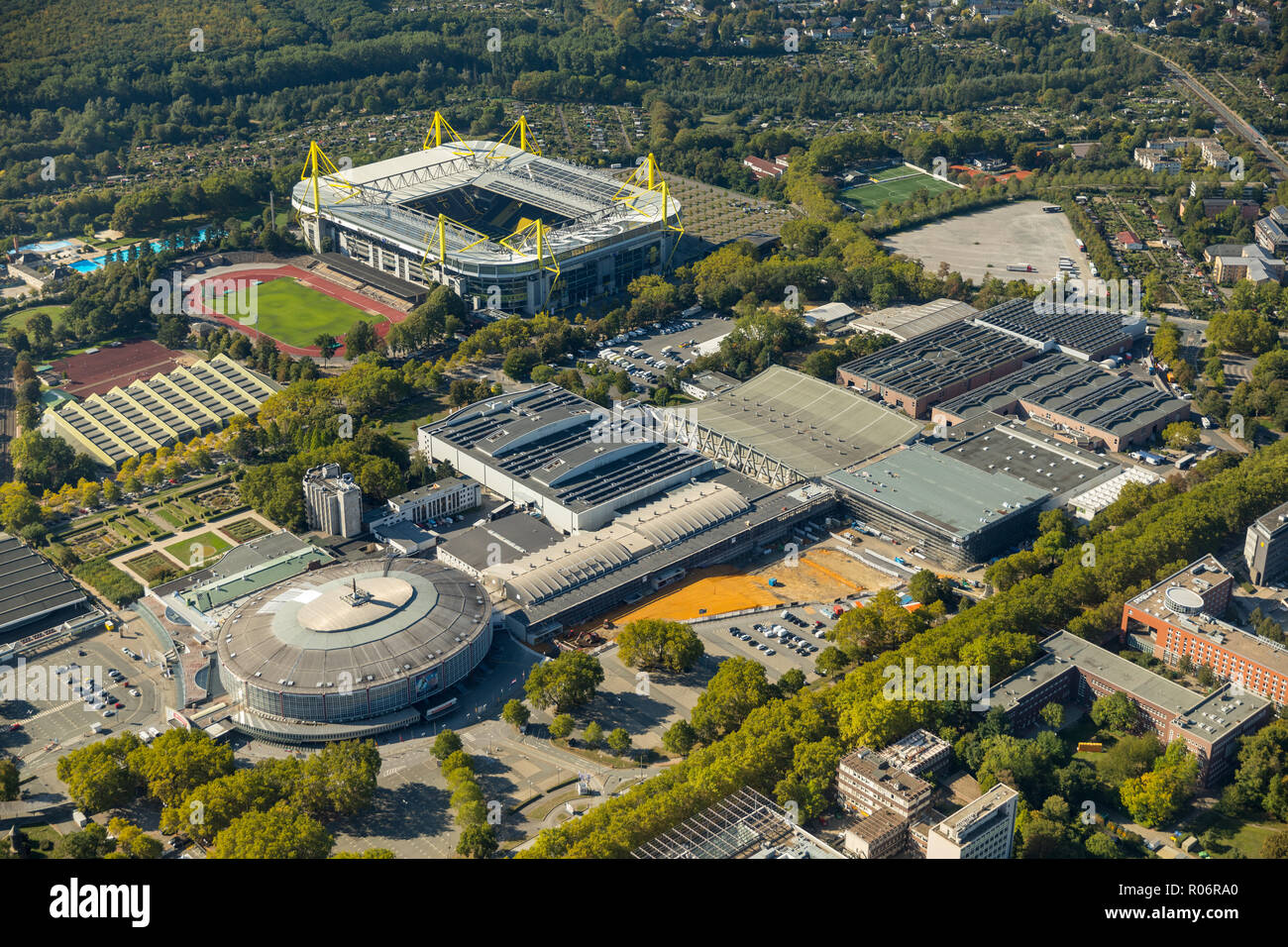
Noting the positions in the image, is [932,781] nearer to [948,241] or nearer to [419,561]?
[419,561]

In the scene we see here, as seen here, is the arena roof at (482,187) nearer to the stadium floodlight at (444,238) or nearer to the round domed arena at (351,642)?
the stadium floodlight at (444,238)

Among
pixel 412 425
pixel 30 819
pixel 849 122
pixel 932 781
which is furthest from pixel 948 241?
pixel 30 819

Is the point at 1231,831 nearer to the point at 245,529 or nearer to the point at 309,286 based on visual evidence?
the point at 245,529

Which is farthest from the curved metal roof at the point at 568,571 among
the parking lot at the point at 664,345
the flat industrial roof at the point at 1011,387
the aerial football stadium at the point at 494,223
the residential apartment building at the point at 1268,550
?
the aerial football stadium at the point at 494,223

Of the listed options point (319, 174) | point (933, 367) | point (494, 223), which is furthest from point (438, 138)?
point (933, 367)

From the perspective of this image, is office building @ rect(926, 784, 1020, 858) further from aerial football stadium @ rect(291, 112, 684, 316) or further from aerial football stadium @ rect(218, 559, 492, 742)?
aerial football stadium @ rect(291, 112, 684, 316)
